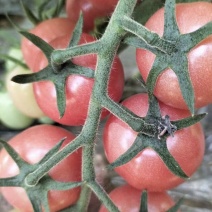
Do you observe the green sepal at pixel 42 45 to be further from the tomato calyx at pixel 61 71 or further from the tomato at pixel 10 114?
the tomato at pixel 10 114

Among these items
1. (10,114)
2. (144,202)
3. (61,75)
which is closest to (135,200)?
(144,202)

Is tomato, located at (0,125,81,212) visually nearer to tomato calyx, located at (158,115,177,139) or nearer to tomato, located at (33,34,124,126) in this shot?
tomato, located at (33,34,124,126)

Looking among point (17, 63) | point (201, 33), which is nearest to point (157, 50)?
point (201, 33)

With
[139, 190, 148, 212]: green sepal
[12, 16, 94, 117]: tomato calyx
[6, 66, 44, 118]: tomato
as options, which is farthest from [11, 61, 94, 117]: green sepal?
[6, 66, 44, 118]: tomato

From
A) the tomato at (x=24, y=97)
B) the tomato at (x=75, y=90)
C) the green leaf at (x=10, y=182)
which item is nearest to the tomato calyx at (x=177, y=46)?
the tomato at (x=75, y=90)

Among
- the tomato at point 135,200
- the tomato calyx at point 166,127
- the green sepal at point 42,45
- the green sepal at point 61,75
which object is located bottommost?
the tomato at point 135,200
